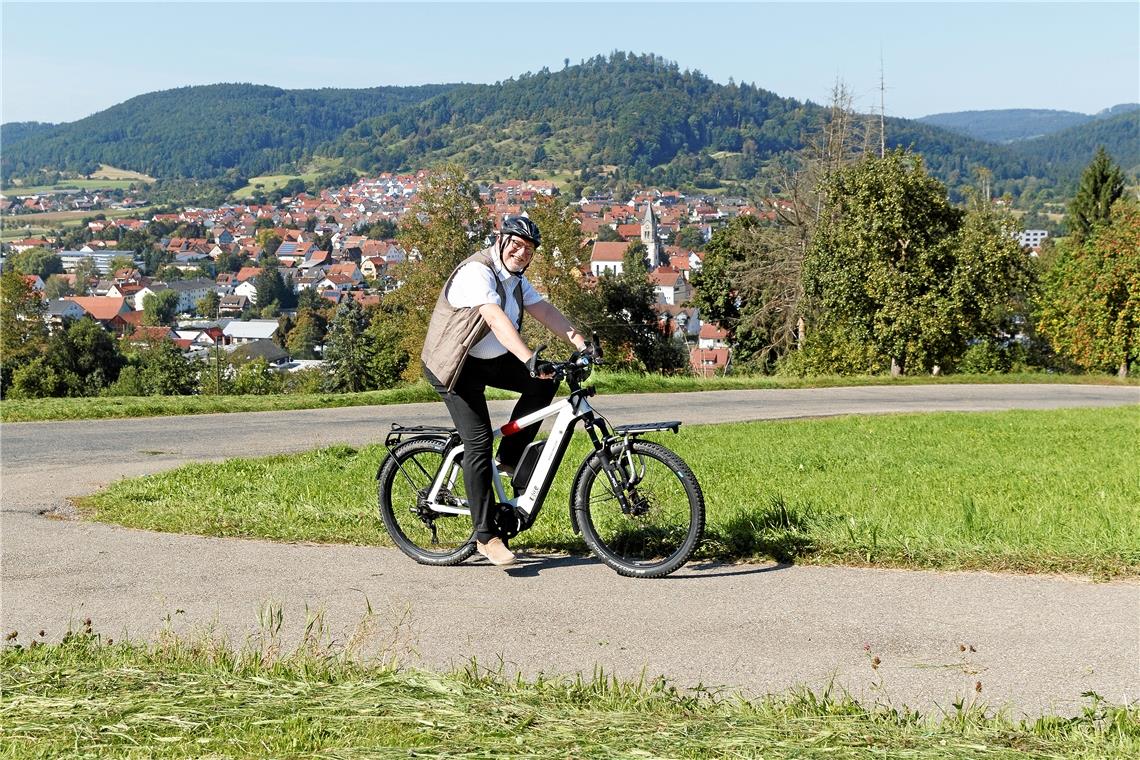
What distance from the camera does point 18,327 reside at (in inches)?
1889

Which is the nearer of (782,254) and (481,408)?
(481,408)

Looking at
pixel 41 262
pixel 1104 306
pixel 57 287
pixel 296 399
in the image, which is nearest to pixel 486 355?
pixel 296 399

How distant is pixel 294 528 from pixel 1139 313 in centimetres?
3281

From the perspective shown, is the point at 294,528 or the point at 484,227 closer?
the point at 294,528

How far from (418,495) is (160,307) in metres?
155

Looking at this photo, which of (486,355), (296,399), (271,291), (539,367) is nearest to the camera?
(539,367)

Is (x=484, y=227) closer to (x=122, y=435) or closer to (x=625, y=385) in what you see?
(x=625, y=385)

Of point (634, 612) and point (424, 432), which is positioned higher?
point (424, 432)

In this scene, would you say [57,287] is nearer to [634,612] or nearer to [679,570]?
[679,570]

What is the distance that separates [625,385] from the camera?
19750 mm

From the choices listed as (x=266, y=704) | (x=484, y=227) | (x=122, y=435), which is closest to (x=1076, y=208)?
(x=484, y=227)

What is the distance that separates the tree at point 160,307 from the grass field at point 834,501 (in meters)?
134

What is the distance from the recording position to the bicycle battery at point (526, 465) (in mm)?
6621

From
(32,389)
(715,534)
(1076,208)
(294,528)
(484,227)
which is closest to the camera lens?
(715,534)
